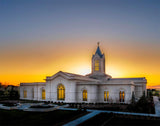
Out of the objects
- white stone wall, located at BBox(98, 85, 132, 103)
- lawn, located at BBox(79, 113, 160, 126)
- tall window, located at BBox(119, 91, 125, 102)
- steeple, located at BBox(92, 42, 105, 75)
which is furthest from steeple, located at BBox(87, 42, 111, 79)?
lawn, located at BBox(79, 113, 160, 126)

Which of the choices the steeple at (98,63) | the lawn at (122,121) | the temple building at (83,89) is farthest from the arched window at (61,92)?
the lawn at (122,121)

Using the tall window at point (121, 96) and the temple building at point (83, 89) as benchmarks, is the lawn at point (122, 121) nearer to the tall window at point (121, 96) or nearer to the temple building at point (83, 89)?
the temple building at point (83, 89)

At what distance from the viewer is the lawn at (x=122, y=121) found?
2024cm

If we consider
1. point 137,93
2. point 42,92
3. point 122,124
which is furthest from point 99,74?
point 122,124

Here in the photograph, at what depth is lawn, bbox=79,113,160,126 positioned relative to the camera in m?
20.2

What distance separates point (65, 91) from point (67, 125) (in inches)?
884

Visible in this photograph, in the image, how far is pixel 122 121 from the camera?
21766 mm

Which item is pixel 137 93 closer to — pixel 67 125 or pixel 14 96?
pixel 67 125

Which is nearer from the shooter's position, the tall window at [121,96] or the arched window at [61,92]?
the tall window at [121,96]

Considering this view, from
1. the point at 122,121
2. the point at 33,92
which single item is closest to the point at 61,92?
the point at 33,92

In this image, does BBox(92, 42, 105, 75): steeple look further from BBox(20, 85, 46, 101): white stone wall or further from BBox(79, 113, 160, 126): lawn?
BBox(79, 113, 160, 126): lawn

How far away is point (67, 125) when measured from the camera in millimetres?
19266

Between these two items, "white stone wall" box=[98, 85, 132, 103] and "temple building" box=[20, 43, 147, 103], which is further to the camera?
"temple building" box=[20, 43, 147, 103]

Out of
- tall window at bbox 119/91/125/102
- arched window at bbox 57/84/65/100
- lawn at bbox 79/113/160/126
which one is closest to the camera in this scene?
lawn at bbox 79/113/160/126
